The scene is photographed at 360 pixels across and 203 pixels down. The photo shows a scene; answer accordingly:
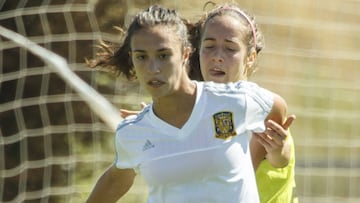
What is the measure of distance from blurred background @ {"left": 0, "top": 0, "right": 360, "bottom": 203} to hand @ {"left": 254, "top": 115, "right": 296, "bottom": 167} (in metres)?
3.39

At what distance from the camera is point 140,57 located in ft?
13.1

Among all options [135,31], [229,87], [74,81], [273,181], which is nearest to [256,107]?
[229,87]

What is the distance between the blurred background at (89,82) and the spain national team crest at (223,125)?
3798 millimetres

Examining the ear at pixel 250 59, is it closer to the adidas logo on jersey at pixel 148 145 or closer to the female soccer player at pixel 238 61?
the female soccer player at pixel 238 61

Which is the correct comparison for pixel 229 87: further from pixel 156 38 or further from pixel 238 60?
pixel 238 60

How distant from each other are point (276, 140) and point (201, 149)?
45 centimetres

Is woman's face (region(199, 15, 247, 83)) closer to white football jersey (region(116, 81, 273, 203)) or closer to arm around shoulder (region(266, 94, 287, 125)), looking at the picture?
arm around shoulder (region(266, 94, 287, 125))

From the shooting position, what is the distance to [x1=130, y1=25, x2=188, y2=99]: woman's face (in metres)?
3.91

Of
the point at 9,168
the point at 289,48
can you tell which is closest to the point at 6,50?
the point at 9,168

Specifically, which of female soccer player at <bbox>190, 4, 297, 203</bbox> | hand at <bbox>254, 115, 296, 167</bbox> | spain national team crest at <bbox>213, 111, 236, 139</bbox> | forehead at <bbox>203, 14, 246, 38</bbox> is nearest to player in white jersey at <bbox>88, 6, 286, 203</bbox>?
spain national team crest at <bbox>213, 111, 236, 139</bbox>

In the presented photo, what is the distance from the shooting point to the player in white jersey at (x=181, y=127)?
12.9 feet

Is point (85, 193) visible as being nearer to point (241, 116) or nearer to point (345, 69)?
point (345, 69)

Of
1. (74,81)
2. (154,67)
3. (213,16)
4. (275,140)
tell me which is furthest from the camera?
(74,81)

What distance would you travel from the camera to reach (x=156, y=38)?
395 centimetres
